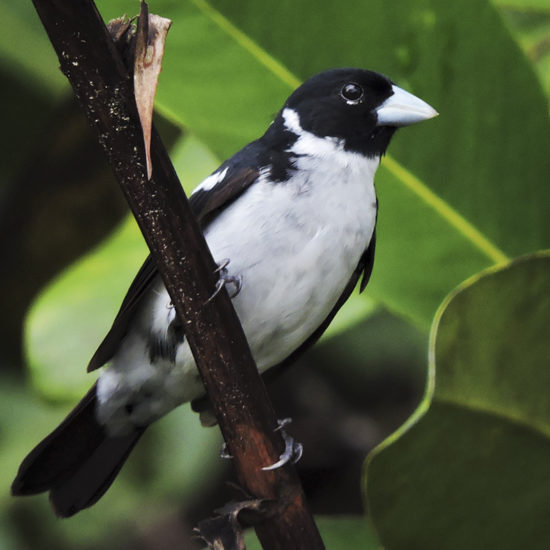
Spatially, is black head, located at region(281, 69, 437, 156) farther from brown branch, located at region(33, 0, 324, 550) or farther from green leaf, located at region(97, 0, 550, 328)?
brown branch, located at region(33, 0, 324, 550)

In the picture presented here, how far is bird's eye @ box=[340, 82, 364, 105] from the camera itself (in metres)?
1.98

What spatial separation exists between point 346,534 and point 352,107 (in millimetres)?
821

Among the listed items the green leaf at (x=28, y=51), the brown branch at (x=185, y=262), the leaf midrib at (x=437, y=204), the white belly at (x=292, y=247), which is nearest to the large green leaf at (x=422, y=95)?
the leaf midrib at (x=437, y=204)

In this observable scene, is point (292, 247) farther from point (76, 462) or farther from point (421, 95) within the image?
point (76, 462)

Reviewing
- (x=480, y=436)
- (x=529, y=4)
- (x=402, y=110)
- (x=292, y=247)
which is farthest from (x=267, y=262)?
(x=529, y=4)

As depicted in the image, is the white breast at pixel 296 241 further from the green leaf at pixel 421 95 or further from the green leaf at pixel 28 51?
the green leaf at pixel 28 51

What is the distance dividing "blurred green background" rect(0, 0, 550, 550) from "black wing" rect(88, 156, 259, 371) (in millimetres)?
78

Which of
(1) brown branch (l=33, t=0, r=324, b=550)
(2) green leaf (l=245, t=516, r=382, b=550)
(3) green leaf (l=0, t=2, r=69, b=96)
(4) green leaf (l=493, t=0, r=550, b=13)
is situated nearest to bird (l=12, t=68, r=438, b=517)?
(2) green leaf (l=245, t=516, r=382, b=550)

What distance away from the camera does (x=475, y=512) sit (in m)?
1.57

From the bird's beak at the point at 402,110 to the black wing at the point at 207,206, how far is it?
10.2 inches

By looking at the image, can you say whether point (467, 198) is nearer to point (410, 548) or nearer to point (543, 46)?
point (410, 548)

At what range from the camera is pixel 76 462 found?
81.9 inches

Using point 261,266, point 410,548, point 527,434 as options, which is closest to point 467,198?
point 261,266

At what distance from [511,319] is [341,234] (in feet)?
1.50
